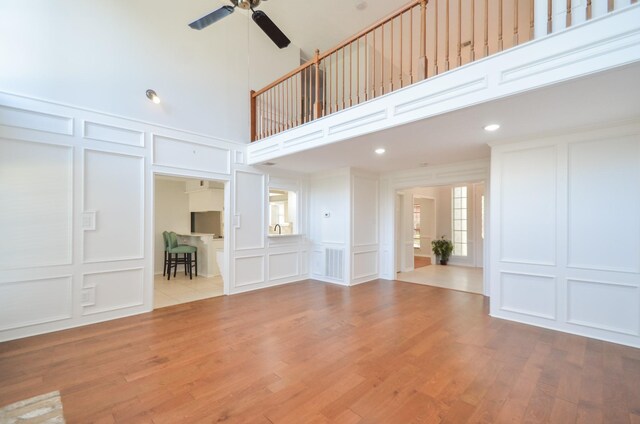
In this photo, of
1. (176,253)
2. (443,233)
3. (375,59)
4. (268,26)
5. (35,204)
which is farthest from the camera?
(443,233)

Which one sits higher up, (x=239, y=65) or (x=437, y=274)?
(x=239, y=65)

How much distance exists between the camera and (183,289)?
5.64m

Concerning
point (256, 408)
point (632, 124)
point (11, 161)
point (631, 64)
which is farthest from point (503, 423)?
point (11, 161)

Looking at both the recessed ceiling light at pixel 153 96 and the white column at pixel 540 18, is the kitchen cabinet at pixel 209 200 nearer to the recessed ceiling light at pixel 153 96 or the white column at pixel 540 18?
the recessed ceiling light at pixel 153 96

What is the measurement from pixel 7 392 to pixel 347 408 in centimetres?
270

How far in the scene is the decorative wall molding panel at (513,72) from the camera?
2100mm

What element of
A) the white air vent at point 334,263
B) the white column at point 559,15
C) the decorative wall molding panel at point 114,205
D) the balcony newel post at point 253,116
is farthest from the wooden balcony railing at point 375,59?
the white air vent at point 334,263

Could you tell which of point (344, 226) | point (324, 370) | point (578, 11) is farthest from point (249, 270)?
point (578, 11)

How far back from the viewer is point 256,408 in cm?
208

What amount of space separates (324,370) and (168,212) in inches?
257

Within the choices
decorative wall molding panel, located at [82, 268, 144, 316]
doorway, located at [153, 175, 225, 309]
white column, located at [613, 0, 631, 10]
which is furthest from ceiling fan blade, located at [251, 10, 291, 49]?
decorative wall molding panel, located at [82, 268, 144, 316]

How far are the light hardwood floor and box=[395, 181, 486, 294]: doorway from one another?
276 centimetres

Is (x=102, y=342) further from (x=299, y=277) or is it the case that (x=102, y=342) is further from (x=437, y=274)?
(x=437, y=274)

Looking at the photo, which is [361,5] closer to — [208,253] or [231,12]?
[231,12]
